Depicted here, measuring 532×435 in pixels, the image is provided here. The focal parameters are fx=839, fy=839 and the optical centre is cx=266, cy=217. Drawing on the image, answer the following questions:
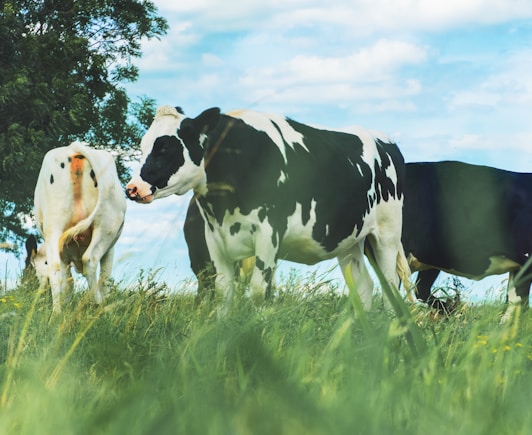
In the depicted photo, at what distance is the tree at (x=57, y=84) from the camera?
67.9 feet

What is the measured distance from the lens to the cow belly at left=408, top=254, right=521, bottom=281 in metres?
10.8

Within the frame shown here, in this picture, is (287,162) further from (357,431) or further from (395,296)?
(357,431)

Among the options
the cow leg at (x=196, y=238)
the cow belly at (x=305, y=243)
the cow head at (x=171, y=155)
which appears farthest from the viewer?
the cow leg at (x=196, y=238)

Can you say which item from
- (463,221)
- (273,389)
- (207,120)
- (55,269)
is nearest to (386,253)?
(463,221)

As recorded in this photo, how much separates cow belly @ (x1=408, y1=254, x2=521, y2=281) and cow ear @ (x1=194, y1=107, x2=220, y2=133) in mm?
4094

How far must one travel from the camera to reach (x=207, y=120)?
7.54 metres

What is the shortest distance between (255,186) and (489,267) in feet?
14.9

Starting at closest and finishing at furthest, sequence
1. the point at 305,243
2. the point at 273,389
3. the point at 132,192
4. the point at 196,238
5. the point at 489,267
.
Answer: the point at 273,389
the point at 132,192
the point at 305,243
the point at 196,238
the point at 489,267

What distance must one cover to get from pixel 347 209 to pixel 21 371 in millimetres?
6436

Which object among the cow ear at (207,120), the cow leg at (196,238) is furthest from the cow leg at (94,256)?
the cow ear at (207,120)

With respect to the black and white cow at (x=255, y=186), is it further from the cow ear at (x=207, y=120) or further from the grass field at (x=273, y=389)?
the grass field at (x=273, y=389)

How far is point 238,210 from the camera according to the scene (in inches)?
298

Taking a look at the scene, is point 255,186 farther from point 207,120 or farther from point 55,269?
point 55,269

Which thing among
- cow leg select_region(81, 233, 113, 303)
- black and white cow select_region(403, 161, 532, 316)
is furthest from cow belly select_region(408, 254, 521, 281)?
cow leg select_region(81, 233, 113, 303)
